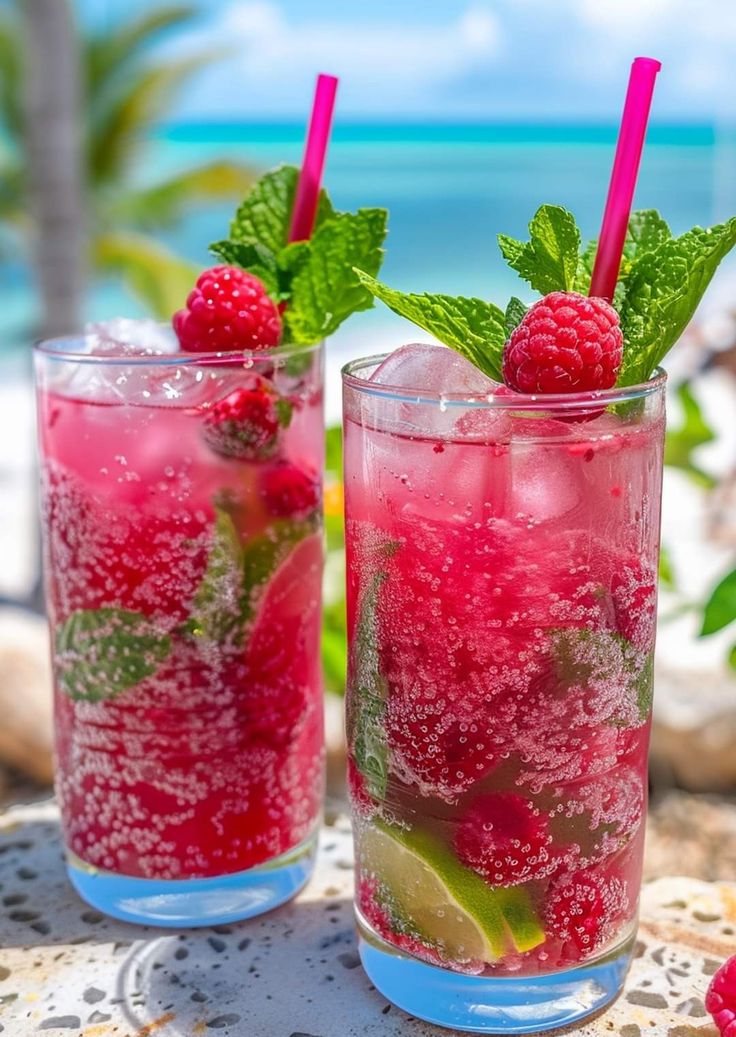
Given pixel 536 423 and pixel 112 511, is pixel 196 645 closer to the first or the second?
pixel 112 511

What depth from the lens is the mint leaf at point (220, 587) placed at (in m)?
1.36

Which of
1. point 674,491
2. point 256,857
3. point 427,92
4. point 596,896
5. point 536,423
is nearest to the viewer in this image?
point 536,423

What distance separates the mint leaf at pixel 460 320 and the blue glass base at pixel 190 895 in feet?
2.33

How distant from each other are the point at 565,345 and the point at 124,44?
9621mm

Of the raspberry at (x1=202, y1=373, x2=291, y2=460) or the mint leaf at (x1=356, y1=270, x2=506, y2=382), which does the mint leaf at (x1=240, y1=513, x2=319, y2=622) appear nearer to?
the raspberry at (x1=202, y1=373, x2=291, y2=460)

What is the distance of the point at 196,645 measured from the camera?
54.4 inches

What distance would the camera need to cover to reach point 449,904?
1.19m

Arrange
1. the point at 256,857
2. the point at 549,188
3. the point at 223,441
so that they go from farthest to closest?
the point at 549,188
the point at 256,857
the point at 223,441

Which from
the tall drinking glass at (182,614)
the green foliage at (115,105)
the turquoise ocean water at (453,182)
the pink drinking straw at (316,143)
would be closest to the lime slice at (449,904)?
the tall drinking glass at (182,614)

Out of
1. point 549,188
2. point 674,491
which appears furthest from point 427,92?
point 674,491

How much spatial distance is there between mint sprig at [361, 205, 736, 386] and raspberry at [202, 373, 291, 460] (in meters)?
0.23

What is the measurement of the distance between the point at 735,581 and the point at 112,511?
80 cm

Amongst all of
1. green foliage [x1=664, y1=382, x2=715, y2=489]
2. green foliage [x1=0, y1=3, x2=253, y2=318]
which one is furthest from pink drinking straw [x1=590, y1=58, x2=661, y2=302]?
green foliage [x1=0, y1=3, x2=253, y2=318]

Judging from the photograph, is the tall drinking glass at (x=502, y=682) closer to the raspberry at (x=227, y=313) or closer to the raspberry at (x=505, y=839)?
the raspberry at (x=505, y=839)
